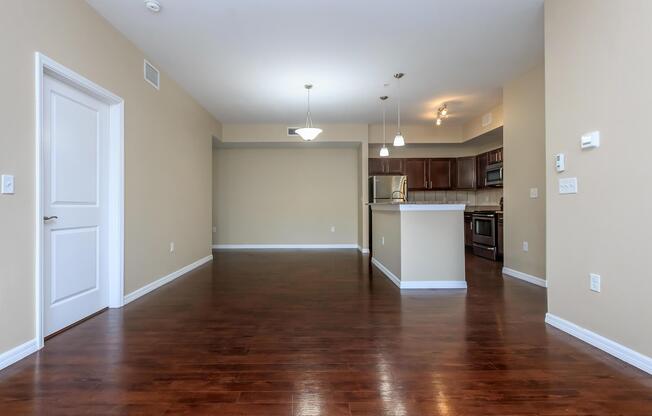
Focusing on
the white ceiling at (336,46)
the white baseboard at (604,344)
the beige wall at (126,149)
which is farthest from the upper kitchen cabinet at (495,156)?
the beige wall at (126,149)

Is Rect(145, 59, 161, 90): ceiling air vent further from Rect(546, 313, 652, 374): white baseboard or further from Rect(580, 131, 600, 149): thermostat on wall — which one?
Rect(546, 313, 652, 374): white baseboard

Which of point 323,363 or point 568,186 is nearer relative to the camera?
point 323,363

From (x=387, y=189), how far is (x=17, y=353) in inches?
247

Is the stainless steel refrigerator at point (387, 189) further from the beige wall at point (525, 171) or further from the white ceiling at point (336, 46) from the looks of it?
Answer: the beige wall at point (525, 171)

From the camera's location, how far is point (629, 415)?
5.02ft

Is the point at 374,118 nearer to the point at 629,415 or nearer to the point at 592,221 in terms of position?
the point at 592,221

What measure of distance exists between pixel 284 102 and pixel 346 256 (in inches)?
122

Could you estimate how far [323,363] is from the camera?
2.06 m

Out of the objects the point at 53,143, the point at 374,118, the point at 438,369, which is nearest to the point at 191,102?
the point at 53,143

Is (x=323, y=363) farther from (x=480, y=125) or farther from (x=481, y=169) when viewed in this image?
(x=481, y=169)

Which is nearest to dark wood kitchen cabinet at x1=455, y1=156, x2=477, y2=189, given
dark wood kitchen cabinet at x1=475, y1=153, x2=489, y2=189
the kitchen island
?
dark wood kitchen cabinet at x1=475, y1=153, x2=489, y2=189

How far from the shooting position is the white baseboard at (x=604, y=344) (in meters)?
1.95

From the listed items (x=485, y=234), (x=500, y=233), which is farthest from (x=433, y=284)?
(x=485, y=234)

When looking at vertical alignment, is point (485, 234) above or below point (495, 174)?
below
